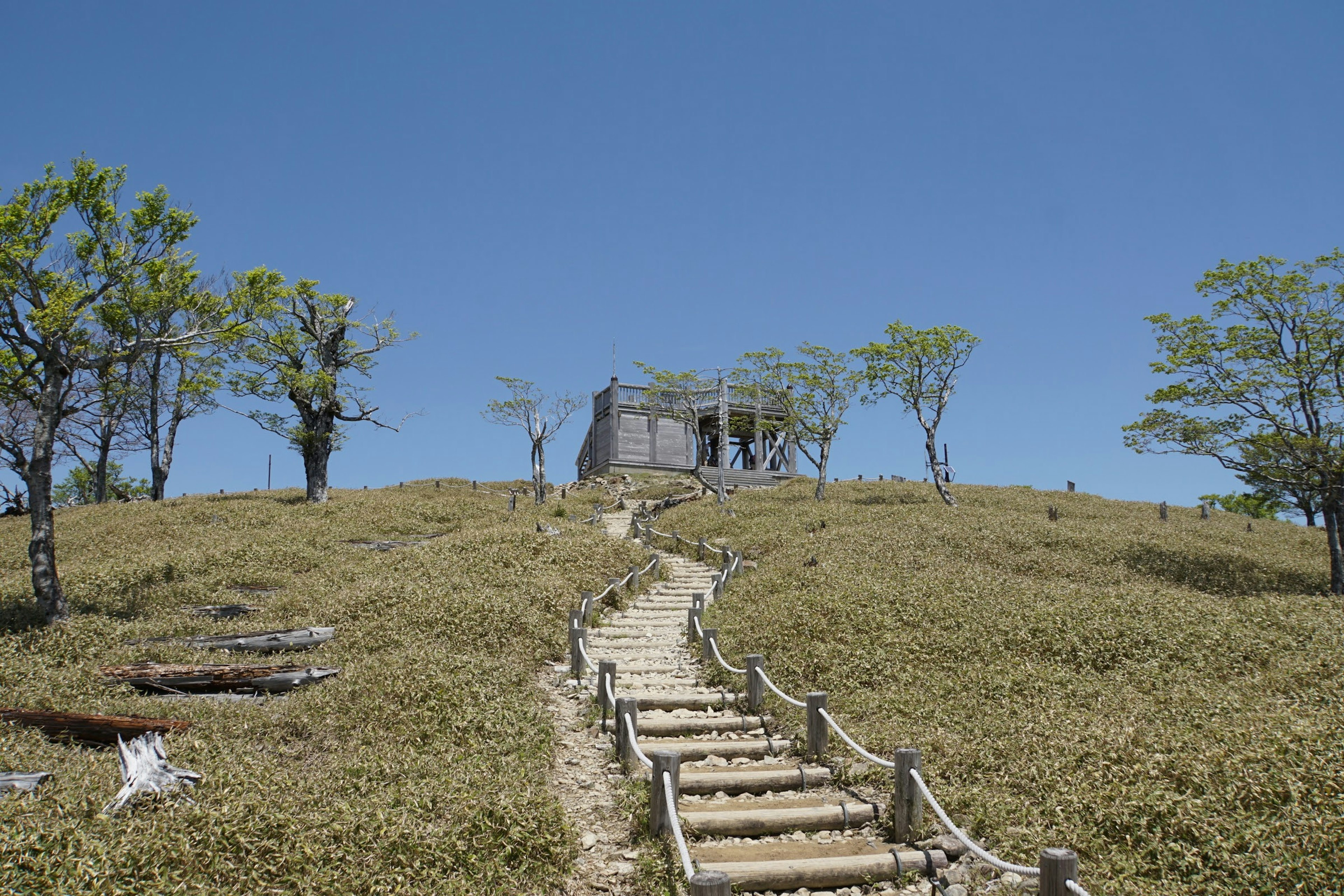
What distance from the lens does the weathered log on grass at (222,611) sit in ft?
58.3

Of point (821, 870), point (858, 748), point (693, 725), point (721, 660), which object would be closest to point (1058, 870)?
point (821, 870)

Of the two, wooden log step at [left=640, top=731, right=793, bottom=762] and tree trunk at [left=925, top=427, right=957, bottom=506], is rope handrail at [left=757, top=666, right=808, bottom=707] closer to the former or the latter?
wooden log step at [left=640, top=731, right=793, bottom=762]

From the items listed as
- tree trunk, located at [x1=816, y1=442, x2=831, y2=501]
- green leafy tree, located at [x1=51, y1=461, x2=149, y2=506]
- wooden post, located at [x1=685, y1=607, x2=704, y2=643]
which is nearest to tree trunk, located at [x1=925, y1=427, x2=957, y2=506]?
tree trunk, located at [x1=816, y1=442, x2=831, y2=501]

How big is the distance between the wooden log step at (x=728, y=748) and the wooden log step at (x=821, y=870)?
113 inches

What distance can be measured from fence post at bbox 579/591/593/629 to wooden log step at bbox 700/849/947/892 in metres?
9.23

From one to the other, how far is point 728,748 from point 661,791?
8.51 feet

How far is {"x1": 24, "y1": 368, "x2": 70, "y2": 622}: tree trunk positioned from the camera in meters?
16.5

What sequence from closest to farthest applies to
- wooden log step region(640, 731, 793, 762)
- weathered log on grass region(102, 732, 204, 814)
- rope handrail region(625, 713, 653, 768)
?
weathered log on grass region(102, 732, 204, 814), rope handrail region(625, 713, 653, 768), wooden log step region(640, 731, 793, 762)

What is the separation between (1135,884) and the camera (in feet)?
22.7

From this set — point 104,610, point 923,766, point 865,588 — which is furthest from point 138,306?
point 923,766

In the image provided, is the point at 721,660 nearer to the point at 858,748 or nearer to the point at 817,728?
the point at 817,728

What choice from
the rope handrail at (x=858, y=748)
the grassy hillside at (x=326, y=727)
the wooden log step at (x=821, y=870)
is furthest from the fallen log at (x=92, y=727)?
the rope handrail at (x=858, y=748)

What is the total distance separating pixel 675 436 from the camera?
54.2 meters

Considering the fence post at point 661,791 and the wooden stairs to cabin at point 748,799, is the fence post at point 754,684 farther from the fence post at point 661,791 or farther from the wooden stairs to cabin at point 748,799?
the fence post at point 661,791
